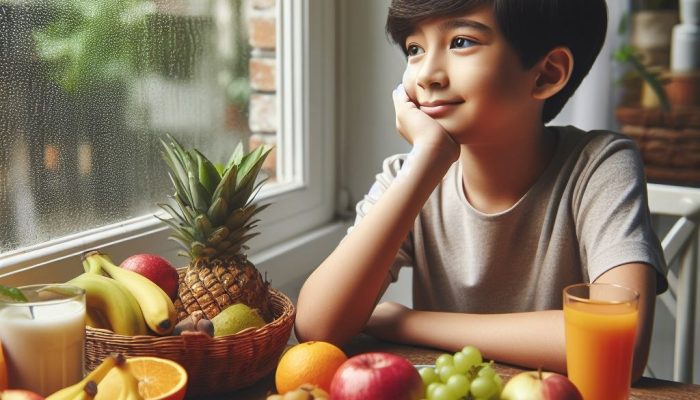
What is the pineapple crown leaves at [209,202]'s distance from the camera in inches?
45.6

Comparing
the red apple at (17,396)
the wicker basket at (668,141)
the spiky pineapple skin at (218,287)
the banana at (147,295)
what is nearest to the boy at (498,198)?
the spiky pineapple skin at (218,287)

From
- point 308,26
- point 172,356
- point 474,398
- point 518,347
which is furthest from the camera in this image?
point 308,26

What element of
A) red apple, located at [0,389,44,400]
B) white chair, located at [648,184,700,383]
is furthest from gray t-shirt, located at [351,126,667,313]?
red apple, located at [0,389,44,400]

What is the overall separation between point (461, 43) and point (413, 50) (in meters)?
0.11

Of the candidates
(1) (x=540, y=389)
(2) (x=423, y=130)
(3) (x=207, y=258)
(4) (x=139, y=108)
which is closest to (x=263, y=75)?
(4) (x=139, y=108)

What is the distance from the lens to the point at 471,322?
1227mm

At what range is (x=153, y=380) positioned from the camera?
924 millimetres

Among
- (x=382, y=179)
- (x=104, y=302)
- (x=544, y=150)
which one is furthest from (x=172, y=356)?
(x=544, y=150)

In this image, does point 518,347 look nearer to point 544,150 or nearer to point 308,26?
point 544,150

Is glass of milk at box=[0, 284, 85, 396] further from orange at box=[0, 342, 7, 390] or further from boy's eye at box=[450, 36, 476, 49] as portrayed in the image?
boy's eye at box=[450, 36, 476, 49]

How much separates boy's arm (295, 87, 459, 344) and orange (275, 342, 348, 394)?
22cm

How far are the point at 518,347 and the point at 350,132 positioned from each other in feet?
3.73

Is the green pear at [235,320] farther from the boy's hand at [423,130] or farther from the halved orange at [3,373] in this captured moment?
the boy's hand at [423,130]

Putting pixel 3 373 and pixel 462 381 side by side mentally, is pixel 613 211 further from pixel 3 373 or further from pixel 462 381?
pixel 3 373
